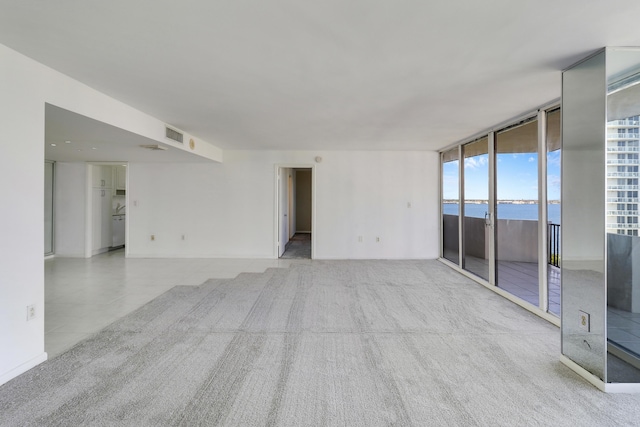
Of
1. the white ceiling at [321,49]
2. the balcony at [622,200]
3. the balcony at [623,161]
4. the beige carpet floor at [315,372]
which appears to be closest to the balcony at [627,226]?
the balcony at [622,200]

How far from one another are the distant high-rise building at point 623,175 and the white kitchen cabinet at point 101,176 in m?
8.48

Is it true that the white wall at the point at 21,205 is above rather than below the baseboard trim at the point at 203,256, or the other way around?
above

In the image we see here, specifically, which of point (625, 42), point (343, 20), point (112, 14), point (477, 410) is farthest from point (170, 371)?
point (625, 42)

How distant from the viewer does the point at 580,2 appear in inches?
62.2

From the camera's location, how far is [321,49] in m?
2.08

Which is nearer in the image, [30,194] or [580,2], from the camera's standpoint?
[580,2]

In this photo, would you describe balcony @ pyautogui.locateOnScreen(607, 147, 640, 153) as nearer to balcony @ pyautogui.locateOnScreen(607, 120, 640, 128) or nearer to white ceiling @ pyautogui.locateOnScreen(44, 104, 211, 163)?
balcony @ pyautogui.locateOnScreen(607, 120, 640, 128)

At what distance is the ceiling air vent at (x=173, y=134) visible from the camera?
4266 millimetres

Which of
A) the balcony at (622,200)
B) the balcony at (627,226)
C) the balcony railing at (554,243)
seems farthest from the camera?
the balcony railing at (554,243)

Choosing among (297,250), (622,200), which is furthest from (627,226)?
(297,250)

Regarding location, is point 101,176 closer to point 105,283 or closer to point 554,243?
point 105,283

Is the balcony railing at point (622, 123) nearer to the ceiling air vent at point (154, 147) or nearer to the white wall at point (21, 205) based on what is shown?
the white wall at point (21, 205)

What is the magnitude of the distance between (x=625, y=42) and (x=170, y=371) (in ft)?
12.9

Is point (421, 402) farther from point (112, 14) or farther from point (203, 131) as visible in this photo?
point (203, 131)
